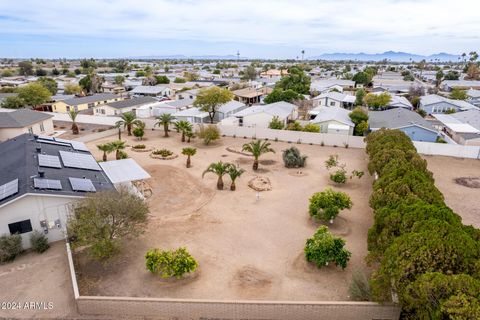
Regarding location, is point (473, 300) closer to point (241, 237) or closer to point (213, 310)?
point (213, 310)

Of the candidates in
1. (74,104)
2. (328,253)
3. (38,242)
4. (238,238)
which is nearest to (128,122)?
(74,104)

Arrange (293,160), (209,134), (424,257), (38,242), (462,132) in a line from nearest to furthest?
1. (424,257)
2. (38,242)
3. (293,160)
4. (462,132)
5. (209,134)

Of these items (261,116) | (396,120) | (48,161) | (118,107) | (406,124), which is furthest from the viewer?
(118,107)

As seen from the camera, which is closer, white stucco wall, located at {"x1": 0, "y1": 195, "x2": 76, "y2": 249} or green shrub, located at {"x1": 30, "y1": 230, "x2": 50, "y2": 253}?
white stucco wall, located at {"x1": 0, "y1": 195, "x2": 76, "y2": 249}

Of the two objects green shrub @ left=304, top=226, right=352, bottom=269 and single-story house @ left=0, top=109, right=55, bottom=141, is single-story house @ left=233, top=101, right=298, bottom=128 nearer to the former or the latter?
single-story house @ left=0, top=109, right=55, bottom=141

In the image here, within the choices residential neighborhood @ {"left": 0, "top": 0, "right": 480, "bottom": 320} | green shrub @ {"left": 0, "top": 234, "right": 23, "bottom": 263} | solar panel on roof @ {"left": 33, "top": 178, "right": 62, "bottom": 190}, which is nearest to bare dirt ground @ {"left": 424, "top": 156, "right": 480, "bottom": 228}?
residential neighborhood @ {"left": 0, "top": 0, "right": 480, "bottom": 320}

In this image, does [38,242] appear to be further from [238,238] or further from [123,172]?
[238,238]

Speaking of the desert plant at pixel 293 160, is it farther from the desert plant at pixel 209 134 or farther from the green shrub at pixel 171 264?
the green shrub at pixel 171 264
